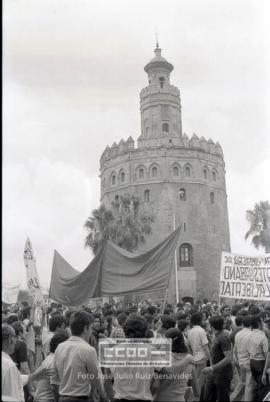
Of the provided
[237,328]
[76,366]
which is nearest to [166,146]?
[237,328]

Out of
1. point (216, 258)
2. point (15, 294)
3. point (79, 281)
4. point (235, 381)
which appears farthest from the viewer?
point (216, 258)

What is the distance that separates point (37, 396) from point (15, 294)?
34.6 feet

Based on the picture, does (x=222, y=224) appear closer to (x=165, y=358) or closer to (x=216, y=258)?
(x=216, y=258)

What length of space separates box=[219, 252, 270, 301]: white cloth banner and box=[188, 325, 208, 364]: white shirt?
11.8 feet

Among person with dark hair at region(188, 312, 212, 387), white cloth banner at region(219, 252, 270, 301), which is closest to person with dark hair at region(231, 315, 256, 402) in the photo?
person with dark hair at region(188, 312, 212, 387)

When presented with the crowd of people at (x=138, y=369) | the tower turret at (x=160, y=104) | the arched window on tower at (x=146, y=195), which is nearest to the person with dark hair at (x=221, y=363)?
the crowd of people at (x=138, y=369)

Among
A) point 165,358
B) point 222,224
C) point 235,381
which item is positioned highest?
point 222,224

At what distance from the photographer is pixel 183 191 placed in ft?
152

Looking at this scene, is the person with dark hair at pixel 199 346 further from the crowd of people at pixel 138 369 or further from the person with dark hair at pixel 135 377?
the person with dark hair at pixel 135 377

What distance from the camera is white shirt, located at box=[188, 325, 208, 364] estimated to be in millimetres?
7543

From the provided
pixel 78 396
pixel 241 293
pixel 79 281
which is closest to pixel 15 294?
pixel 79 281

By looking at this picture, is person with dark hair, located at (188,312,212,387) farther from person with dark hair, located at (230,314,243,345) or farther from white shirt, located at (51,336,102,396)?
white shirt, located at (51,336,102,396)

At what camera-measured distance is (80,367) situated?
4.80 meters

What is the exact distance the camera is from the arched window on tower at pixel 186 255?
4457cm
